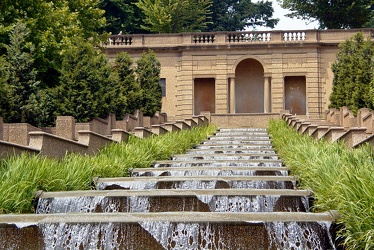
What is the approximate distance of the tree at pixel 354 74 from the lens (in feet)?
Result: 99.3

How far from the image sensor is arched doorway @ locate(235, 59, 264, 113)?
149ft

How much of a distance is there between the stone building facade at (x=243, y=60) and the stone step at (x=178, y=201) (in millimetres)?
31243

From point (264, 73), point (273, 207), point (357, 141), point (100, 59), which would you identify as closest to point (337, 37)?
point (264, 73)

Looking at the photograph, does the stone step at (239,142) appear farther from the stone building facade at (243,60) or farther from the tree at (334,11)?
the tree at (334,11)

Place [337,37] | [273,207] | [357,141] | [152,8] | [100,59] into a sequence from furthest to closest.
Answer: [152,8] < [337,37] < [100,59] < [357,141] < [273,207]

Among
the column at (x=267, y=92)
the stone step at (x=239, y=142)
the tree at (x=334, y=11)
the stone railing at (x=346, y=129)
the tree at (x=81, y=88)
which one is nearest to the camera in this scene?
the stone railing at (x=346, y=129)

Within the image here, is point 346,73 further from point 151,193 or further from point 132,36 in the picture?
point 151,193

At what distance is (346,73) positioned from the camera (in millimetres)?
32438

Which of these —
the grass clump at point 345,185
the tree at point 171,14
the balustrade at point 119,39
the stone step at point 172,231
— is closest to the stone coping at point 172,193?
the grass clump at point 345,185

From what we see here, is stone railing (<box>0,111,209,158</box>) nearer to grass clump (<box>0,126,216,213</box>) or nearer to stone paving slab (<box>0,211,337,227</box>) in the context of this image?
grass clump (<box>0,126,216,213</box>)

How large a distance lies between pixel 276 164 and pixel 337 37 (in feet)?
89.4

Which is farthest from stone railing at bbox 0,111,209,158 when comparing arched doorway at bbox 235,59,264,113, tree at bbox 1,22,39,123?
arched doorway at bbox 235,59,264,113

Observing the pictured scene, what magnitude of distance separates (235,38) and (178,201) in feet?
106

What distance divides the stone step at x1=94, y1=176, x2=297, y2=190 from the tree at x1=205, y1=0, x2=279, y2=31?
46940mm
